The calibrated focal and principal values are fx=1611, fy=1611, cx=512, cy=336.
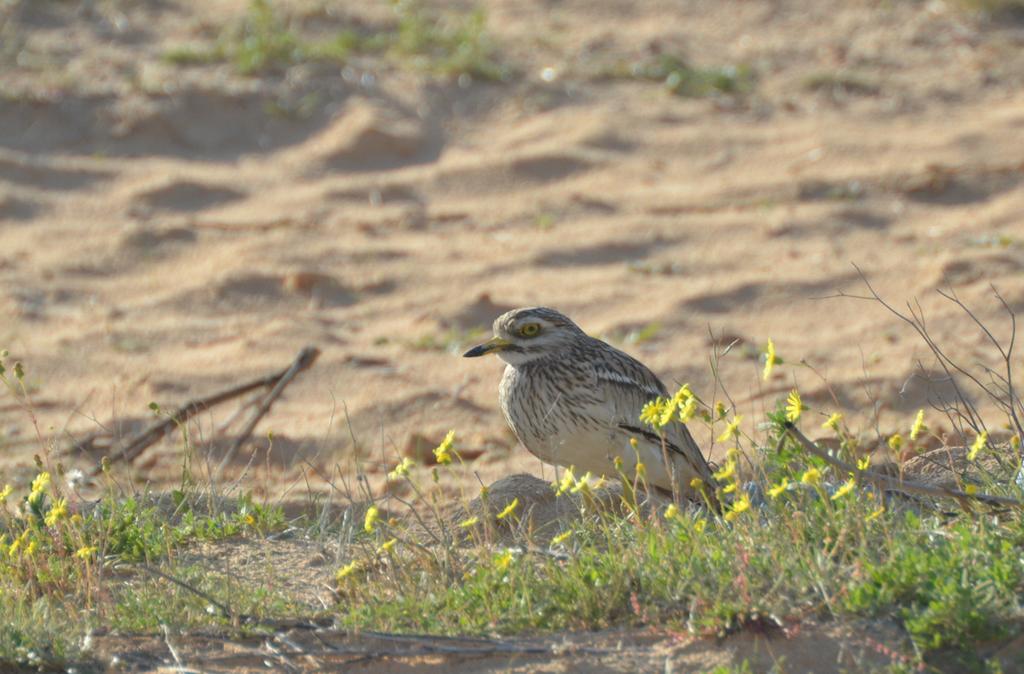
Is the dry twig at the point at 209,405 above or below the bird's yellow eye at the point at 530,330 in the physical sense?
below

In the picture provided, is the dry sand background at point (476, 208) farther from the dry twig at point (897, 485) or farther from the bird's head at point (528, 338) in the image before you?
the dry twig at point (897, 485)

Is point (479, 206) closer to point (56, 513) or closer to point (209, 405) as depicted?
point (209, 405)

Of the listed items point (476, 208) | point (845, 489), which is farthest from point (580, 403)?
point (476, 208)

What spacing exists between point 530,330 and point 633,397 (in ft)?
1.51

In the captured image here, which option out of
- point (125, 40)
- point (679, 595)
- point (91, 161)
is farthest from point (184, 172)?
point (679, 595)

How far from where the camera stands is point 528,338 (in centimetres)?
599

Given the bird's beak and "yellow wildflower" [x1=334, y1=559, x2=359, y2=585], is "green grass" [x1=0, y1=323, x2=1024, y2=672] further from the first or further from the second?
the bird's beak

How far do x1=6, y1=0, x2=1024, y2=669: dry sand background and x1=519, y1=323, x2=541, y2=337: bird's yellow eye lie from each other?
89 centimetres

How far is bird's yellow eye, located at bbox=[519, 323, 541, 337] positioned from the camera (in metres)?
5.99

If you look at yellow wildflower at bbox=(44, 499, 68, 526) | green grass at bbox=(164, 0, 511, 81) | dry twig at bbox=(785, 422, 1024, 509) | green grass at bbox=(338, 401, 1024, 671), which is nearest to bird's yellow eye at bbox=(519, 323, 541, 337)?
green grass at bbox=(338, 401, 1024, 671)

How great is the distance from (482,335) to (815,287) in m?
1.80

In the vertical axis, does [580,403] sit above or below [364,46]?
below

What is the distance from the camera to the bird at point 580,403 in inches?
222

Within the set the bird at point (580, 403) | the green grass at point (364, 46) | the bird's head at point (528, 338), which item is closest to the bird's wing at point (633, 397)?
the bird at point (580, 403)
